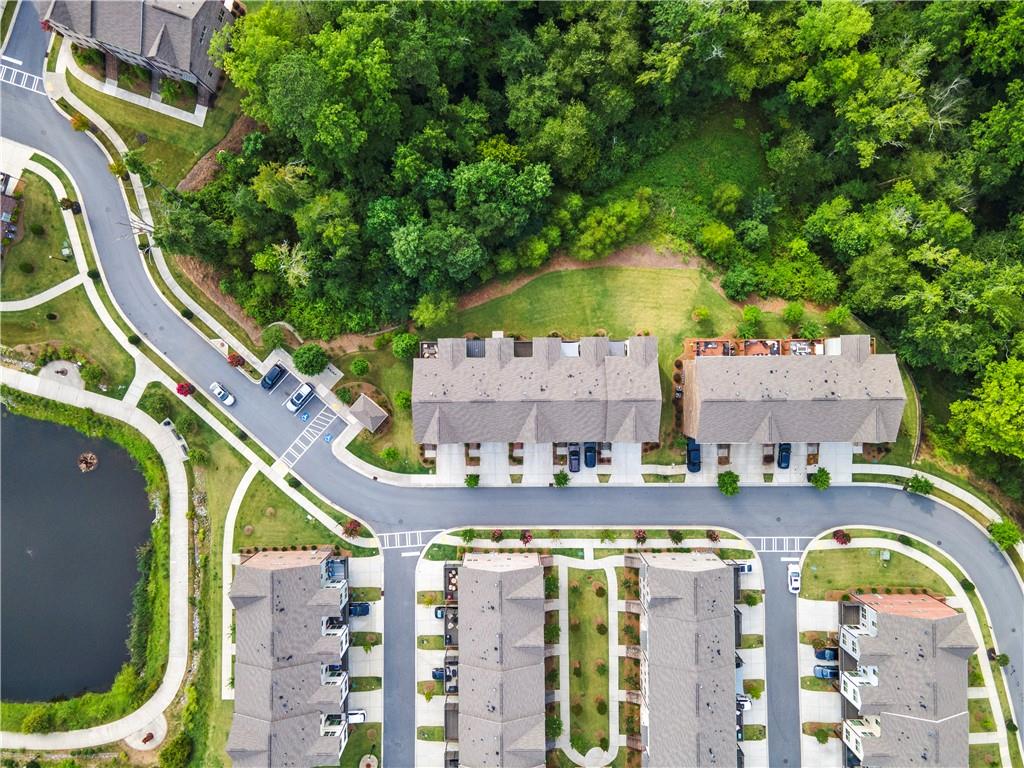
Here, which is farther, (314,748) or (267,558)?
(267,558)

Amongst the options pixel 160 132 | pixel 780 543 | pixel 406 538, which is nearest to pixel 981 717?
pixel 780 543

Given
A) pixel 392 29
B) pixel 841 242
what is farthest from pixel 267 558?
pixel 841 242

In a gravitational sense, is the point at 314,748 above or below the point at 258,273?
below

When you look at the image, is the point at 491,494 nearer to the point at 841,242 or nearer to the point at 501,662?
the point at 501,662

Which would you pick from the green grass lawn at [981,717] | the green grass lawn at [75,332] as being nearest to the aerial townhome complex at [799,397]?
the green grass lawn at [981,717]

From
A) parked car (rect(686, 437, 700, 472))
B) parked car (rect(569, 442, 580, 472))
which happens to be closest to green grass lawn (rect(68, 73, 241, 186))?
parked car (rect(569, 442, 580, 472))

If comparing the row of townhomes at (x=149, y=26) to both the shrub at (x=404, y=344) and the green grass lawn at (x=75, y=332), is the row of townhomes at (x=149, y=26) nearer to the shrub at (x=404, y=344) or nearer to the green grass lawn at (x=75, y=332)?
the green grass lawn at (x=75, y=332)

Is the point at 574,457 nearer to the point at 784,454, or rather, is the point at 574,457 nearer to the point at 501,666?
the point at 501,666

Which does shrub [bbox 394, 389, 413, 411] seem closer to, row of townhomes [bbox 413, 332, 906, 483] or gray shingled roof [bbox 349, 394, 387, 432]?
gray shingled roof [bbox 349, 394, 387, 432]
